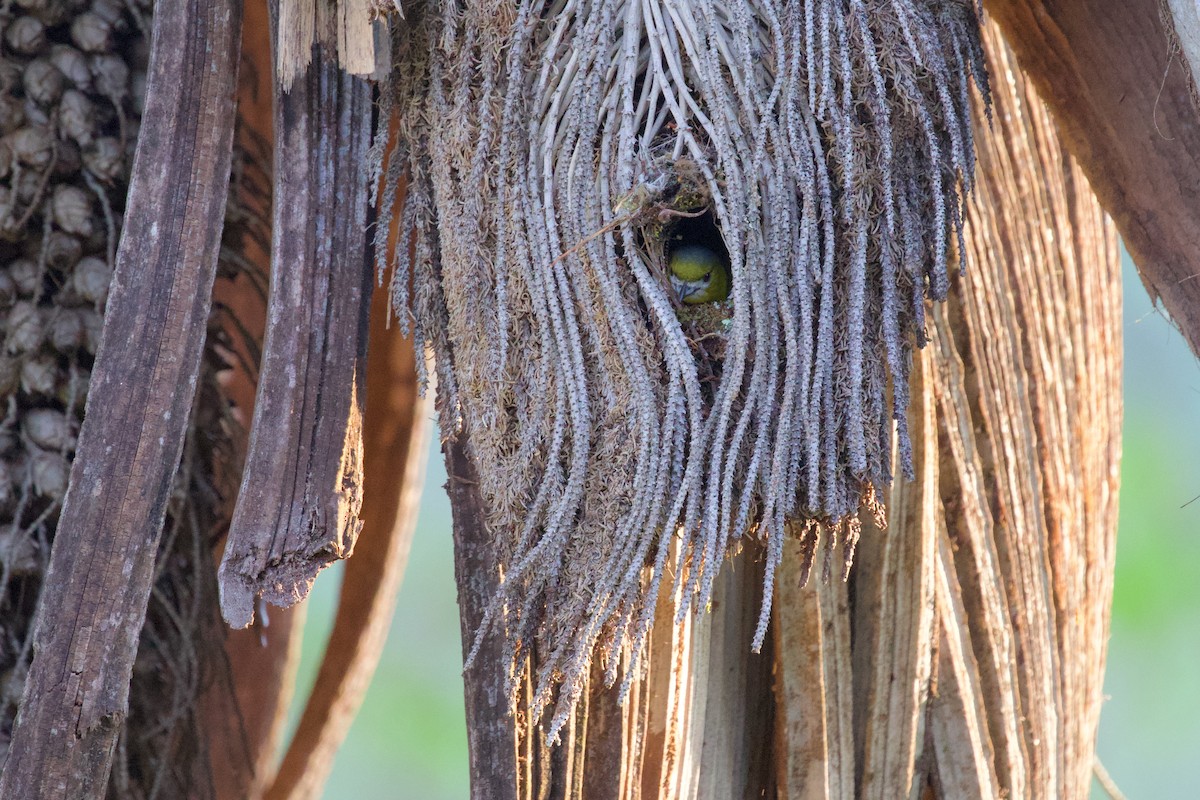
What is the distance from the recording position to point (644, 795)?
0.91 m

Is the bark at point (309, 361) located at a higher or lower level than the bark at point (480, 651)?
higher

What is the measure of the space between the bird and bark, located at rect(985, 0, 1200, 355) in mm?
284

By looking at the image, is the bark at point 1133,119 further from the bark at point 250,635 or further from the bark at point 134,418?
the bark at point 250,635

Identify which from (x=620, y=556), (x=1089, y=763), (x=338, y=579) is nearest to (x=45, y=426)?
(x=338, y=579)

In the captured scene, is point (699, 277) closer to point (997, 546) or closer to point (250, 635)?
point (997, 546)

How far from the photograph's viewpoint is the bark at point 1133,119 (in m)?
0.75

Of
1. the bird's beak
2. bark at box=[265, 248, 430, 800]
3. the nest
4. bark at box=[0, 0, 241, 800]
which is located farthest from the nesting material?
bark at box=[265, 248, 430, 800]

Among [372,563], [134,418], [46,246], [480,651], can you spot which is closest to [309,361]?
[134,418]

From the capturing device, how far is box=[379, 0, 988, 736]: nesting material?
707 mm

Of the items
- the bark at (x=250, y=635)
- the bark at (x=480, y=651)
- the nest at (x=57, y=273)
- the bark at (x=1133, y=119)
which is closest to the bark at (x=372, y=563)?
the bark at (x=250, y=635)

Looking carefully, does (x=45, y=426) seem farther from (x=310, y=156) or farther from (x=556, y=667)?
(x=556, y=667)

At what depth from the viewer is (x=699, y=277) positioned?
760 mm

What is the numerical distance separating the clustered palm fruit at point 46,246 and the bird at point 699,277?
0.55 meters

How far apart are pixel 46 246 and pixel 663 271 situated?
60 centimetres
